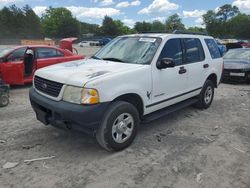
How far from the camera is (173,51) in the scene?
17.1ft

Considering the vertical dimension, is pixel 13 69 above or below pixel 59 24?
below

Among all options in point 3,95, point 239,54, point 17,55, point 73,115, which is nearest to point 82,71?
point 73,115

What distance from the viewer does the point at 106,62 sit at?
481 centimetres

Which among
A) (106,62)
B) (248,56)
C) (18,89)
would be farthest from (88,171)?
(248,56)

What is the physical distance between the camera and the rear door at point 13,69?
816 centimetres

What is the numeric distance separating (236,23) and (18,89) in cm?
9801

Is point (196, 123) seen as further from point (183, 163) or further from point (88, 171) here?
point (88, 171)

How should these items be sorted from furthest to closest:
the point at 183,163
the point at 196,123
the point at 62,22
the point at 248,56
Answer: the point at 62,22 → the point at 248,56 → the point at 196,123 → the point at 183,163

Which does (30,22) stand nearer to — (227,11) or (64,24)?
(64,24)

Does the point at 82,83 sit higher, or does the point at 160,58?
the point at 160,58

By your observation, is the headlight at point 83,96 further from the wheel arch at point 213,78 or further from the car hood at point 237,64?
the car hood at point 237,64

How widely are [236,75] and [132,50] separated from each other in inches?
271

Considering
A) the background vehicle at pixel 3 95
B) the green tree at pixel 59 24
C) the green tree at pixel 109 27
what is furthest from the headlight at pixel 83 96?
the green tree at pixel 109 27

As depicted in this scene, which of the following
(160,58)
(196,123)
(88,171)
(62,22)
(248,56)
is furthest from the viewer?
(62,22)
